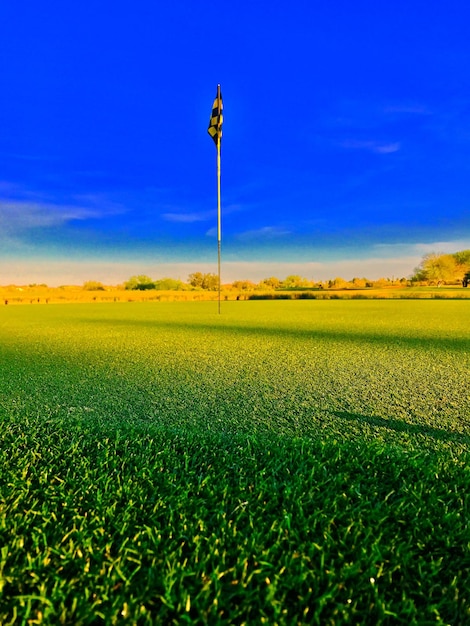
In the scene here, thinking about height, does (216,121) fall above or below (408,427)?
above

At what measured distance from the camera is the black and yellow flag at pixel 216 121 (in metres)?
7.89

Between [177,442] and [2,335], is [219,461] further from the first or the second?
[2,335]

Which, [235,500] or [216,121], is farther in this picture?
[216,121]

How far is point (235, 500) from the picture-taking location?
1369 mm

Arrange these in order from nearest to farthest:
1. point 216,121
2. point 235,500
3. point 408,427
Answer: point 235,500, point 408,427, point 216,121

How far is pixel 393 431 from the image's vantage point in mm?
2117

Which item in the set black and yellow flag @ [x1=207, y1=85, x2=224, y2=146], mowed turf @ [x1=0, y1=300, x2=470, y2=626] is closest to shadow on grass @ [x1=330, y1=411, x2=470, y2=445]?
mowed turf @ [x1=0, y1=300, x2=470, y2=626]

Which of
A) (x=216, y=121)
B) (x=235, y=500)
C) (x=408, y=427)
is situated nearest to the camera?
(x=235, y=500)

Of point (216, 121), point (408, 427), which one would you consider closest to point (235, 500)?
point (408, 427)

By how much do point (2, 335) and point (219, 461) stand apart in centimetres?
593

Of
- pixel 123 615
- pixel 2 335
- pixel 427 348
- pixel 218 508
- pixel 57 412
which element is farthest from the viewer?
pixel 2 335

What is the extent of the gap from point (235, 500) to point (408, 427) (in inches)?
51.1

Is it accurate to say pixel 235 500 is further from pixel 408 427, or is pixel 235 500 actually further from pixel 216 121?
pixel 216 121

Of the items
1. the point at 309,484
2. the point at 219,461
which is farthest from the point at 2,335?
the point at 309,484
